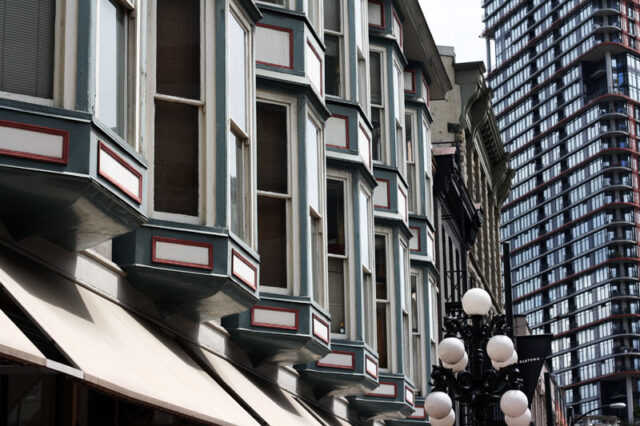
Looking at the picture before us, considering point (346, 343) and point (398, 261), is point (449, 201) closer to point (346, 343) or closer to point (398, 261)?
point (398, 261)

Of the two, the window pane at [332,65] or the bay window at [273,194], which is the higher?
the window pane at [332,65]

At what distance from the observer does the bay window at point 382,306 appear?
2558 cm

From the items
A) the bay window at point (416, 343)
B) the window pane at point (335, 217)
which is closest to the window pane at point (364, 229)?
the window pane at point (335, 217)

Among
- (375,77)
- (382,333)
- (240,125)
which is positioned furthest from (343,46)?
(240,125)

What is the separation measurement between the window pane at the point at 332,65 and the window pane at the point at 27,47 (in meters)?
11.8

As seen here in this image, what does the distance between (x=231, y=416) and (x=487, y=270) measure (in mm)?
52048

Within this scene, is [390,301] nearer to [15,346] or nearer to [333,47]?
[333,47]

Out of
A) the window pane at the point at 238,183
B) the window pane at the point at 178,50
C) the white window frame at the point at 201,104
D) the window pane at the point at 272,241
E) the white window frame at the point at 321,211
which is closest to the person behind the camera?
the white window frame at the point at 201,104

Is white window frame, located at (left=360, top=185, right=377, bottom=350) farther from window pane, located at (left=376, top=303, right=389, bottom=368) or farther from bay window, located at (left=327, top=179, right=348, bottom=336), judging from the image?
window pane, located at (left=376, top=303, right=389, bottom=368)

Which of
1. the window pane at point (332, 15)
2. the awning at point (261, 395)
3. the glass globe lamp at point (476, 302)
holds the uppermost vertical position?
the window pane at point (332, 15)

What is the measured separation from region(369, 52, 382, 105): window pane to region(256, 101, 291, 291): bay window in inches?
339

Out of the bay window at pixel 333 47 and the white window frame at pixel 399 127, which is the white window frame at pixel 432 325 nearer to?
the white window frame at pixel 399 127

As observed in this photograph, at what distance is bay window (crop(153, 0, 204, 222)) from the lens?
571 inches

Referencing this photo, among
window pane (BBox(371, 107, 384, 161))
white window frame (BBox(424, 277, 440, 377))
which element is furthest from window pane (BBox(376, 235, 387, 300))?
white window frame (BBox(424, 277, 440, 377))
